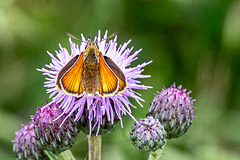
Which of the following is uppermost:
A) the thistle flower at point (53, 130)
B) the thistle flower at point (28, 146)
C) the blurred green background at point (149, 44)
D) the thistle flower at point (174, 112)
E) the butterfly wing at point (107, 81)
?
the blurred green background at point (149, 44)

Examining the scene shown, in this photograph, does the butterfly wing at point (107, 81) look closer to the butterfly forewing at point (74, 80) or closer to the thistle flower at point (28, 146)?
the butterfly forewing at point (74, 80)

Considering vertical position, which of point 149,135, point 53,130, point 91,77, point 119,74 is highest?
point 119,74

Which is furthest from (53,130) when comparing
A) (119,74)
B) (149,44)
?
(149,44)

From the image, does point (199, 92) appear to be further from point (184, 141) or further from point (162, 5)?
point (162, 5)

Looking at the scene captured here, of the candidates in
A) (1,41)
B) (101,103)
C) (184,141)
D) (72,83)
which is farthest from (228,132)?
(1,41)

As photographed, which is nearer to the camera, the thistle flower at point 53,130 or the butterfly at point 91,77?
the butterfly at point 91,77

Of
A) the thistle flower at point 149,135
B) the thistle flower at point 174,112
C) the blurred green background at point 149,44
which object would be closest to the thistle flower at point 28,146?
the thistle flower at point 149,135

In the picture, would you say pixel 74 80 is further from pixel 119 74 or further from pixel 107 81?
pixel 119 74
